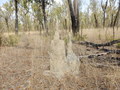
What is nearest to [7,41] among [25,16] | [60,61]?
[25,16]

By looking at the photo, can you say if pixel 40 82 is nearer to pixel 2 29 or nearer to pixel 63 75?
pixel 63 75

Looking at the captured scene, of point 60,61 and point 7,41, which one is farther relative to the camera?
point 7,41

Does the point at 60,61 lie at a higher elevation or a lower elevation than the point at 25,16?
lower

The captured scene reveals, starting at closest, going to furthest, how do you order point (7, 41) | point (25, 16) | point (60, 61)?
point (60, 61), point (7, 41), point (25, 16)

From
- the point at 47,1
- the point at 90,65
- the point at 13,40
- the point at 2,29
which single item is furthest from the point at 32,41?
the point at 47,1

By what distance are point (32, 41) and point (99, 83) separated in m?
4.24

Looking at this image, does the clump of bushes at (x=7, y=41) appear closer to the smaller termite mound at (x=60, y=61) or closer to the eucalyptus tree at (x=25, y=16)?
the eucalyptus tree at (x=25, y=16)

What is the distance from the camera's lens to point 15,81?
1927 mm

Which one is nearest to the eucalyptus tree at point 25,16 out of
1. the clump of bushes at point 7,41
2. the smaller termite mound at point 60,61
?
the clump of bushes at point 7,41

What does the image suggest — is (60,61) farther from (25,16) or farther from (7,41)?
(25,16)

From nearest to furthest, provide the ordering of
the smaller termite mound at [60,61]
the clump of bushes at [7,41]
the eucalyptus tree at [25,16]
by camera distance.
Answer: the smaller termite mound at [60,61] < the clump of bushes at [7,41] < the eucalyptus tree at [25,16]

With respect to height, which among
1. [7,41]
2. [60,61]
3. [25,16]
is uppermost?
[25,16]

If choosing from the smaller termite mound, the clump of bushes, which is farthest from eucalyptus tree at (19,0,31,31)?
the smaller termite mound

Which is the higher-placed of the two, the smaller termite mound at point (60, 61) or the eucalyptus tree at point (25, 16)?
the eucalyptus tree at point (25, 16)
